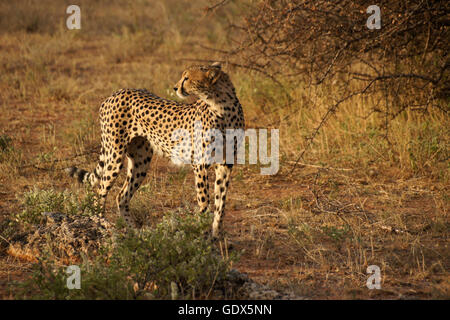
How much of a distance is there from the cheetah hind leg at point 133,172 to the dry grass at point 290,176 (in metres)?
0.18

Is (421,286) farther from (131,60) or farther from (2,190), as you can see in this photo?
(131,60)

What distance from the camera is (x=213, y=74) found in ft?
14.2

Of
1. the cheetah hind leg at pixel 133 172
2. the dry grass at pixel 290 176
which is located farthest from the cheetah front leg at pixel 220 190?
the cheetah hind leg at pixel 133 172

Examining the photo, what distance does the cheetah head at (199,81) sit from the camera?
4340mm

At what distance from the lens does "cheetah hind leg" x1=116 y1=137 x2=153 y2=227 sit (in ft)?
16.6

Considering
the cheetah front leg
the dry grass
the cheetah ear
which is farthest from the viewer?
the cheetah front leg

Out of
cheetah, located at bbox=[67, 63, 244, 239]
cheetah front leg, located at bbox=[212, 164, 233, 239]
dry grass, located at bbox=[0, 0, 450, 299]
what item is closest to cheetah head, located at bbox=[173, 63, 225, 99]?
cheetah, located at bbox=[67, 63, 244, 239]

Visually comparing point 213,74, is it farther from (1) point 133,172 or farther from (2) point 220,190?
(1) point 133,172

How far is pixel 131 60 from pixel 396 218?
703 cm

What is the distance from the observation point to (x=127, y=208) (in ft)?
16.7

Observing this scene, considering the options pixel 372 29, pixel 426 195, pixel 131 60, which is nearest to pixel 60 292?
pixel 426 195

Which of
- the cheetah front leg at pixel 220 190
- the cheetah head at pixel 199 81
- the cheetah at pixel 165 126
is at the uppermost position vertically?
the cheetah head at pixel 199 81

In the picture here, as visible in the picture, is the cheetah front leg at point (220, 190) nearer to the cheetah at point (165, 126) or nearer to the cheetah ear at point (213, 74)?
the cheetah at point (165, 126)

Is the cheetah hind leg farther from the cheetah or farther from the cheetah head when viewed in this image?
the cheetah head
